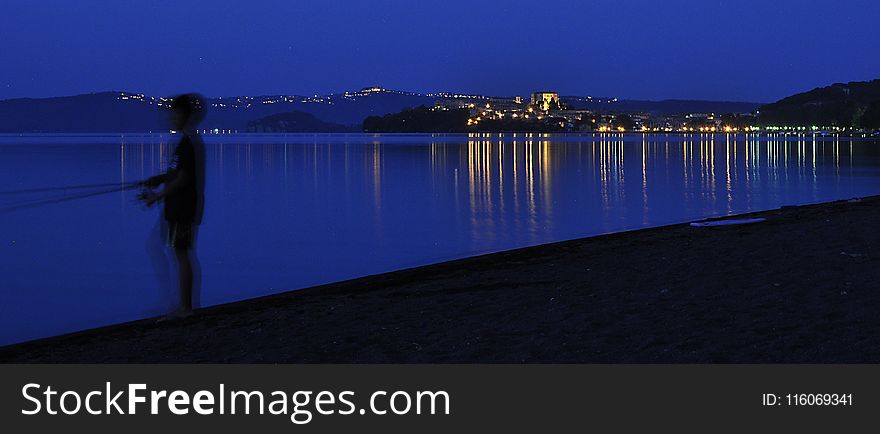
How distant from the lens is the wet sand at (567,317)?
20.0ft

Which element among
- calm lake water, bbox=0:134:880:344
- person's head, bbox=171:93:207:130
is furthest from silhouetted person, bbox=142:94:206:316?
calm lake water, bbox=0:134:880:344

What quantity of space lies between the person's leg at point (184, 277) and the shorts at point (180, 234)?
2.1 inches

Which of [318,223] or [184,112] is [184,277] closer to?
[184,112]

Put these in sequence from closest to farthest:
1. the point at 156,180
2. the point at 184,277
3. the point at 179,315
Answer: the point at 156,180
the point at 184,277
the point at 179,315

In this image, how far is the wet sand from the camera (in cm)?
611

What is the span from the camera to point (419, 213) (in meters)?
24.4

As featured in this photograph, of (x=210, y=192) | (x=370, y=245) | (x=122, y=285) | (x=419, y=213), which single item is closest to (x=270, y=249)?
(x=370, y=245)

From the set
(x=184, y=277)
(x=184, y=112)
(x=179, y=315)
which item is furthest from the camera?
(x=179, y=315)

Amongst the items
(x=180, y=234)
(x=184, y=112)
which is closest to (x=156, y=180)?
(x=180, y=234)

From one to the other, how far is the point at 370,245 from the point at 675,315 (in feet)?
37.1

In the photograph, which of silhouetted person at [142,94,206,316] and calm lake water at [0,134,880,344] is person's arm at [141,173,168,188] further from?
calm lake water at [0,134,880,344]

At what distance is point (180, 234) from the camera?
769cm

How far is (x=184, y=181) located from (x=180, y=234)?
0.45 meters
